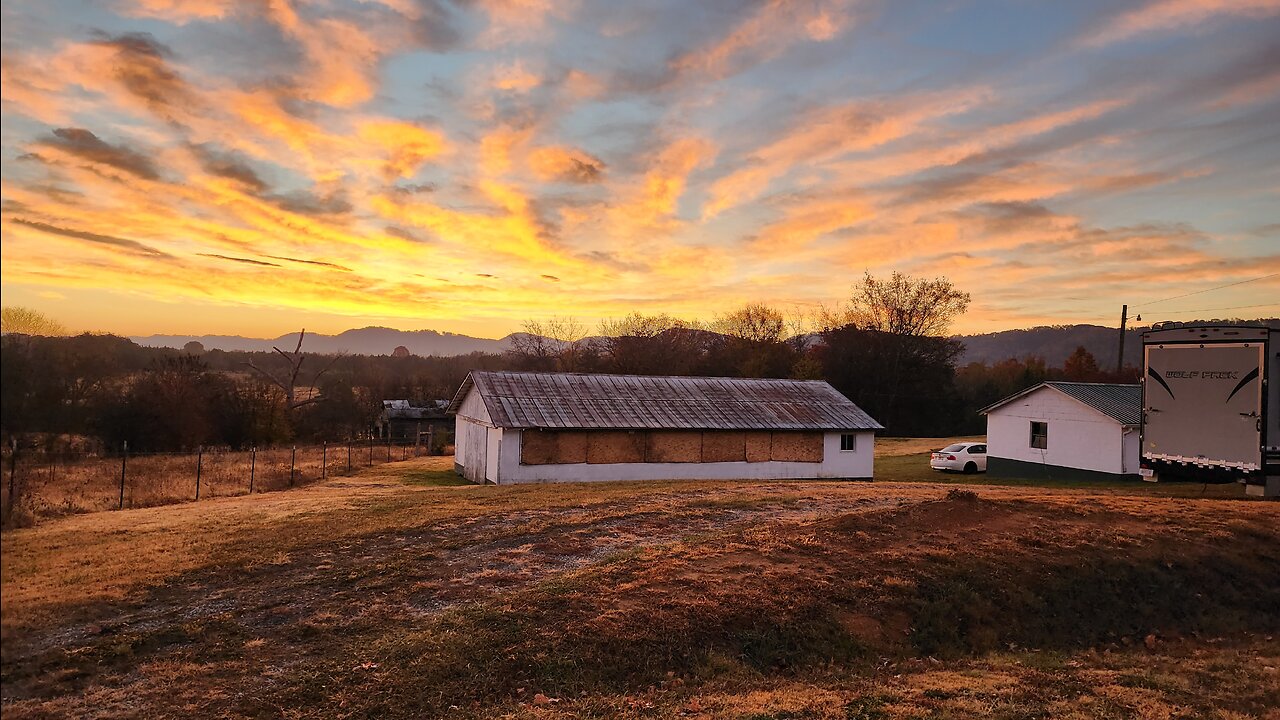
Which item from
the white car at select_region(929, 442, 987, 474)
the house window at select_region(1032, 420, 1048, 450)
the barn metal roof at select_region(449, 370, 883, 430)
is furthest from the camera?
the white car at select_region(929, 442, 987, 474)

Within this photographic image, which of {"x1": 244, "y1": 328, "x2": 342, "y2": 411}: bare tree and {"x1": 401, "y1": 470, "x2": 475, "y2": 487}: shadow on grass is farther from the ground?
{"x1": 244, "y1": 328, "x2": 342, "y2": 411}: bare tree

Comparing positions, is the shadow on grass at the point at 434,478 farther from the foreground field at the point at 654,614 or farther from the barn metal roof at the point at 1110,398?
the barn metal roof at the point at 1110,398

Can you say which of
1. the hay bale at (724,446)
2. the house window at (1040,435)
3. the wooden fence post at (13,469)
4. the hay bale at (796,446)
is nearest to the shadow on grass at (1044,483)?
the house window at (1040,435)

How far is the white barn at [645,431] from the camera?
99.5ft

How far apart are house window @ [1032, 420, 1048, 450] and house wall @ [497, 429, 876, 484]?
24.5 ft

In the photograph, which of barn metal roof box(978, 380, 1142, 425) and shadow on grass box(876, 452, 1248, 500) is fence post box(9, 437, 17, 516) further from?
barn metal roof box(978, 380, 1142, 425)

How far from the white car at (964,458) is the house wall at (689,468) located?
4.28 metres

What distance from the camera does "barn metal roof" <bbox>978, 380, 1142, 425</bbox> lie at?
29609 millimetres

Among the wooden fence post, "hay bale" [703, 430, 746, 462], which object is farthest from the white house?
the wooden fence post

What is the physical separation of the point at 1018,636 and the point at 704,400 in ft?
80.7

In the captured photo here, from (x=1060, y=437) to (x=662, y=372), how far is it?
4457 centimetres

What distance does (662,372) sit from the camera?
241ft

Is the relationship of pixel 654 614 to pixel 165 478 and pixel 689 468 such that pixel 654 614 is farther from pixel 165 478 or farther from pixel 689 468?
pixel 165 478

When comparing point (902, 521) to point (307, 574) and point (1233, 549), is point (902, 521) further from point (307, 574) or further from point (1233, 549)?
point (307, 574)
